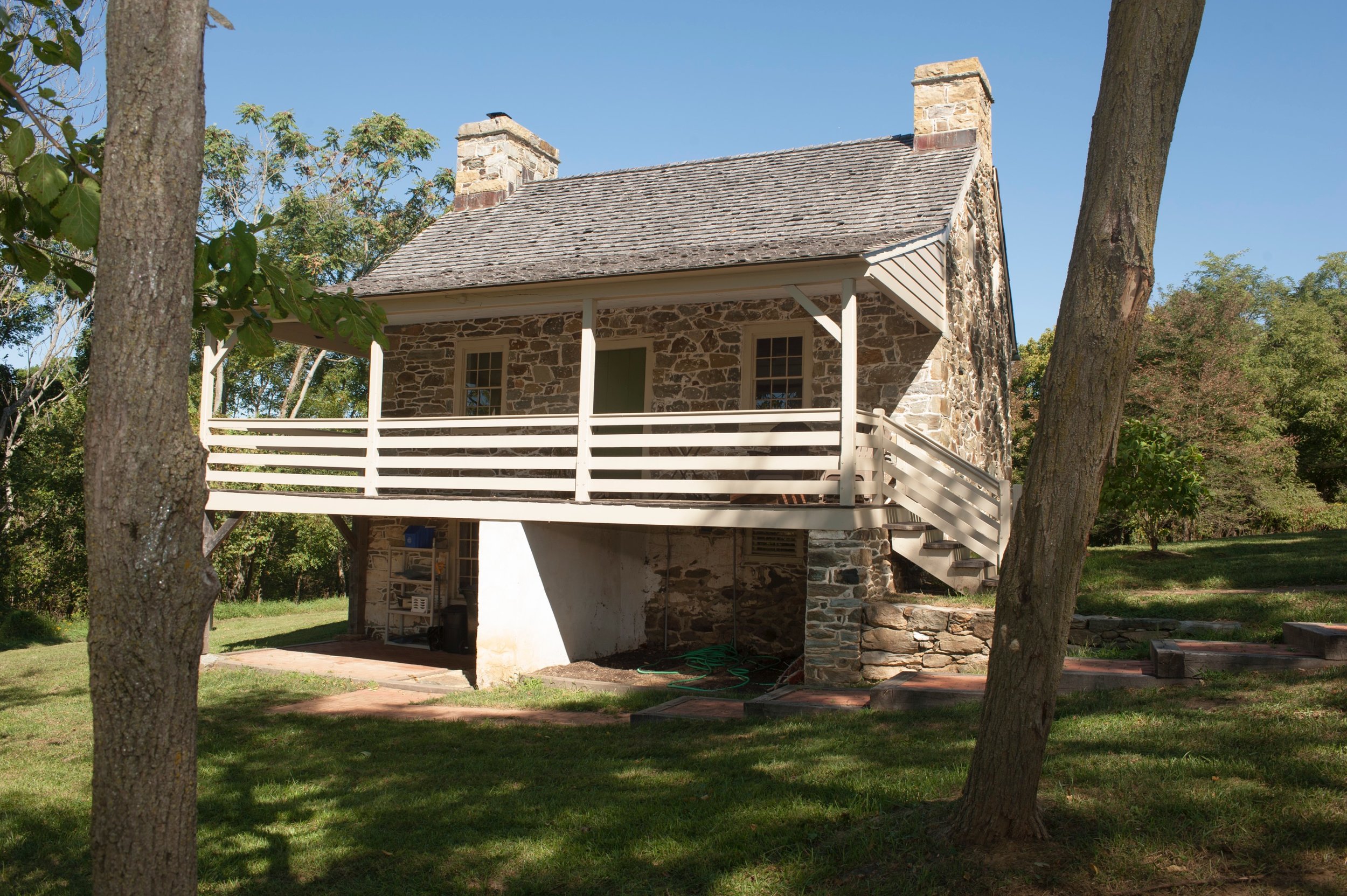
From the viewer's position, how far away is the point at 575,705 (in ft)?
30.0

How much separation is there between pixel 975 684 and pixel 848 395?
281 cm

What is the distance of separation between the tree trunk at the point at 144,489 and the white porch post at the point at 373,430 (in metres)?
8.83

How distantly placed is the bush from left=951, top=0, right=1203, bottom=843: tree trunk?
16875mm

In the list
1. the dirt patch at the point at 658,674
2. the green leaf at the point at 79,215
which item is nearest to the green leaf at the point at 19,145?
the green leaf at the point at 79,215

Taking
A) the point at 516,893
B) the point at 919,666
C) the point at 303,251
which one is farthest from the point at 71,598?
the point at 516,893

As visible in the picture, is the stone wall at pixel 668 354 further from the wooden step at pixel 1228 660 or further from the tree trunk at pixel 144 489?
the tree trunk at pixel 144 489

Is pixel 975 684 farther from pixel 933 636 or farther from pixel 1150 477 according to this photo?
pixel 1150 477

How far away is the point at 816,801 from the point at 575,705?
15.0ft

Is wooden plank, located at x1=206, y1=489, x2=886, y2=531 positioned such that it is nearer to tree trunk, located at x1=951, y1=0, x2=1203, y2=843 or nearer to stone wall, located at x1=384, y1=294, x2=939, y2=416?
stone wall, located at x1=384, y1=294, x2=939, y2=416

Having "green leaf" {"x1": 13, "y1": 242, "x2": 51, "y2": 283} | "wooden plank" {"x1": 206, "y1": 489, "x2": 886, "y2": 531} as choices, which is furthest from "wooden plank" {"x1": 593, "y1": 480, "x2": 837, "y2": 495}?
"green leaf" {"x1": 13, "y1": 242, "x2": 51, "y2": 283}

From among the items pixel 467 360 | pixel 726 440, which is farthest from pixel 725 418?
pixel 467 360

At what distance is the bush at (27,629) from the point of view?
53.0ft

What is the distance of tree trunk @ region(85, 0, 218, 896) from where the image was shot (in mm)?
2598

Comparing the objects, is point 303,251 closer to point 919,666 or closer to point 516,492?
point 516,492
